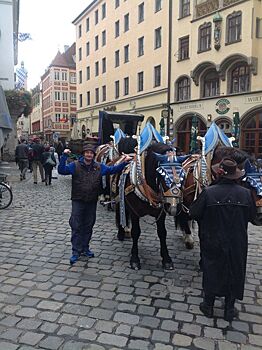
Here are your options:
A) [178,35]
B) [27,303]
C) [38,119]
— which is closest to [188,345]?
[27,303]

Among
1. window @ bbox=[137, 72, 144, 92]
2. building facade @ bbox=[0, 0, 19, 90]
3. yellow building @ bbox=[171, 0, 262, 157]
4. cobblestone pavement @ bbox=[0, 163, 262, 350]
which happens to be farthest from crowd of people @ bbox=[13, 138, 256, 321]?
window @ bbox=[137, 72, 144, 92]

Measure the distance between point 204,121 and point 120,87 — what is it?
14.3 metres

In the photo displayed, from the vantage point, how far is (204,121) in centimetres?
2488

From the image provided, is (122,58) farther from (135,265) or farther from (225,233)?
(225,233)

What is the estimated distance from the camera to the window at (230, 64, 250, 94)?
2208 cm

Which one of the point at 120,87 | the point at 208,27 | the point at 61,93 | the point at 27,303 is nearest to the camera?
the point at 27,303

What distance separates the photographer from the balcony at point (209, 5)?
73.6 feet

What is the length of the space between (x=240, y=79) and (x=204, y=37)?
4.44 m

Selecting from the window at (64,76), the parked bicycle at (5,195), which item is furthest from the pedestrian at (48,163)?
the window at (64,76)

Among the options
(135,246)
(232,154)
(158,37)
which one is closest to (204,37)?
(158,37)

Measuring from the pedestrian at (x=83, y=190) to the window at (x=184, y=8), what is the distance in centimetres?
2436

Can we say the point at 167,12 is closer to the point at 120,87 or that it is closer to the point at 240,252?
the point at 120,87

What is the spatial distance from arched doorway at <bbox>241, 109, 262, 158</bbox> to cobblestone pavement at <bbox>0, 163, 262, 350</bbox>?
16.8 meters

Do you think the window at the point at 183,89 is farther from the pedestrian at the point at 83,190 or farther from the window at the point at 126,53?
the pedestrian at the point at 83,190
